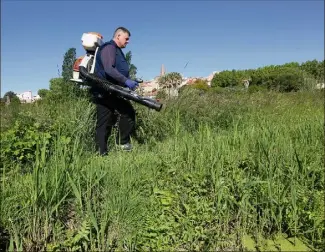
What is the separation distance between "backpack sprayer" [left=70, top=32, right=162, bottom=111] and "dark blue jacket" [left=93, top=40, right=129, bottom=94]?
10 centimetres

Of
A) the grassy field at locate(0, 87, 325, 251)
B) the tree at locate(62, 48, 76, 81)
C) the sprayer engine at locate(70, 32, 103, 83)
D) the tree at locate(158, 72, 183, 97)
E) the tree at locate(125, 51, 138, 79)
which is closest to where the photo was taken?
the grassy field at locate(0, 87, 325, 251)

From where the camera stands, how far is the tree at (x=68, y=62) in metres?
5.85

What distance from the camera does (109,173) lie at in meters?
3.05

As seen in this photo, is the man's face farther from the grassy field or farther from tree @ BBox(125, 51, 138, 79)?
the grassy field

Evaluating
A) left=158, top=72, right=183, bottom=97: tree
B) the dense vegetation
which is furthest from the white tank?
the dense vegetation

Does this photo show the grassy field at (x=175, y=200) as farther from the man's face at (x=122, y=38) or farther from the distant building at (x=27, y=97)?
the distant building at (x=27, y=97)

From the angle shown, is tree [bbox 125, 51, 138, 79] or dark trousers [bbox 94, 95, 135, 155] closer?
dark trousers [bbox 94, 95, 135, 155]

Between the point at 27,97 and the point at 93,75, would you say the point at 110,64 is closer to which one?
the point at 93,75

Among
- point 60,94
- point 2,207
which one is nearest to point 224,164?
point 2,207

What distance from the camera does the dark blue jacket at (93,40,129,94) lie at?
5145 mm

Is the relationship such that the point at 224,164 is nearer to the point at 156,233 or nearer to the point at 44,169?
the point at 156,233

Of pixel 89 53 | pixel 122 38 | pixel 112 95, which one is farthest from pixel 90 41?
pixel 112 95

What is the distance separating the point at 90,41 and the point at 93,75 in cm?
74

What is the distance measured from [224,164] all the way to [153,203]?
863 mm
